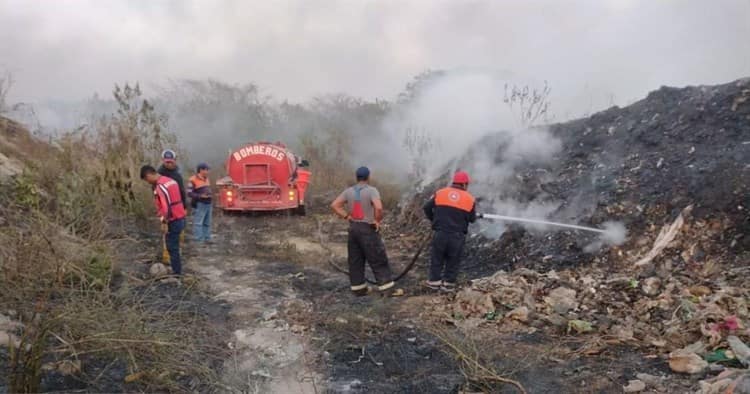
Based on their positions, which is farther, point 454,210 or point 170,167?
point 170,167

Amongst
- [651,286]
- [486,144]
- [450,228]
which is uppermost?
[486,144]

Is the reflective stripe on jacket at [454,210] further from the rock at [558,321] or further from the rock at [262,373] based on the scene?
the rock at [262,373]

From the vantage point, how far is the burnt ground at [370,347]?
12.9ft

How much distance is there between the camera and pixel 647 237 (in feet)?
19.9

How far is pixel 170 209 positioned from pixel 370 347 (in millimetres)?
3026

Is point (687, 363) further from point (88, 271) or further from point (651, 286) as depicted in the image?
point (88, 271)

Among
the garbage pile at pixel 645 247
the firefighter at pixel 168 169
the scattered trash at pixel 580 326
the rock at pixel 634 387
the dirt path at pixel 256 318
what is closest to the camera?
the rock at pixel 634 387

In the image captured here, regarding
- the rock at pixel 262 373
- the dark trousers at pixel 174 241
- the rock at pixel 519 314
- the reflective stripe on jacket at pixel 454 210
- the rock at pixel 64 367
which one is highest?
the reflective stripe on jacket at pixel 454 210

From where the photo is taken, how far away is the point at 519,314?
5062mm

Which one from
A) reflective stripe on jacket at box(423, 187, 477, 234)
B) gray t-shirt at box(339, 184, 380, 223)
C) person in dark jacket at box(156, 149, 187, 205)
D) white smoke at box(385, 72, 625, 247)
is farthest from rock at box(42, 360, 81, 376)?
white smoke at box(385, 72, 625, 247)

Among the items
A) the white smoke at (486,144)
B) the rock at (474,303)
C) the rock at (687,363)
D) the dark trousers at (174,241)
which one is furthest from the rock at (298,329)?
the white smoke at (486,144)

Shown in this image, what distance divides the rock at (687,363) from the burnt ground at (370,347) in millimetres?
92

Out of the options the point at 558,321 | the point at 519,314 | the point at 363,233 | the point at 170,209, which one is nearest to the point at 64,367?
the point at 170,209

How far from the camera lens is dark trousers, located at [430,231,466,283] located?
6.22m
